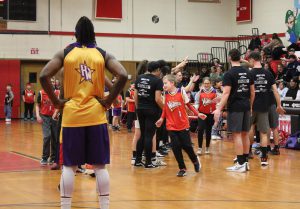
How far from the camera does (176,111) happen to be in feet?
30.7

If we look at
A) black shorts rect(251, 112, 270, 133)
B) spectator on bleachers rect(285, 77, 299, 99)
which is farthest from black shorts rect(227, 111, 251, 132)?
spectator on bleachers rect(285, 77, 299, 99)

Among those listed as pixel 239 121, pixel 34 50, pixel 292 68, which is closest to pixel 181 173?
pixel 239 121

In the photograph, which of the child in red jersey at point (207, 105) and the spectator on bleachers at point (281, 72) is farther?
the spectator on bleachers at point (281, 72)

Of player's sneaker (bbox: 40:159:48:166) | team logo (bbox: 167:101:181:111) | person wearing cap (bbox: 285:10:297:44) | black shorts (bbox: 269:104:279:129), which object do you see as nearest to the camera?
team logo (bbox: 167:101:181:111)

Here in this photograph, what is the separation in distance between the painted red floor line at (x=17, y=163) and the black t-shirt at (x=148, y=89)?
7.15 feet

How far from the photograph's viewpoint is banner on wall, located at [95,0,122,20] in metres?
26.5

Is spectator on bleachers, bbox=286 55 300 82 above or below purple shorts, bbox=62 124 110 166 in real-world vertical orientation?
above

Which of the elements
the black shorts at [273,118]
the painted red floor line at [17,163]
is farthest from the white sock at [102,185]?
the black shorts at [273,118]

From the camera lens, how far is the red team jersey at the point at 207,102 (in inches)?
486

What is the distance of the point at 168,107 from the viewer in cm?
941

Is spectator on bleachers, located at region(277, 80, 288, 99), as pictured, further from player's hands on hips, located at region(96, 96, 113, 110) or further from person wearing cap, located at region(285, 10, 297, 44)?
player's hands on hips, located at region(96, 96, 113, 110)

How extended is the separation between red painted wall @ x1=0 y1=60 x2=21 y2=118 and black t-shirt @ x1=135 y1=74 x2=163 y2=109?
1704cm

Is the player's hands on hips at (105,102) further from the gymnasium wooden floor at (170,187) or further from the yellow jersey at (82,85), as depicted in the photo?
the gymnasium wooden floor at (170,187)

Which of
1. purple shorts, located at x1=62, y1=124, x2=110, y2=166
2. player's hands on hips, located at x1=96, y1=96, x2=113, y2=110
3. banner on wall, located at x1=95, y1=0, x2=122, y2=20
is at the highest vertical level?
banner on wall, located at x1=95, y1=0, x2=122, y2=20
